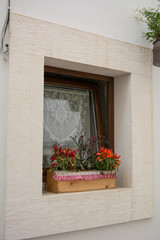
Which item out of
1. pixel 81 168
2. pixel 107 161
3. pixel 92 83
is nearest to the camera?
pixel 107 161

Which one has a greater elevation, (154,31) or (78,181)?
(154,31)

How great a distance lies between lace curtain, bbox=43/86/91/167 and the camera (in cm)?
307

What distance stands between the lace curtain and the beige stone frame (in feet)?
1.11

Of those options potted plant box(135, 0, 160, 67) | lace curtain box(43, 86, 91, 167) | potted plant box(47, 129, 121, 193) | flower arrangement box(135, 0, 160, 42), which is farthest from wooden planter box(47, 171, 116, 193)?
flower arrangement box(135, 0, 160, 42)

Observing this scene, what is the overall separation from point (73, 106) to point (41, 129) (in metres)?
0.78

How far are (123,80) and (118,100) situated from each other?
0.72ft

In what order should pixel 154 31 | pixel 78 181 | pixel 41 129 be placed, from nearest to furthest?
1. pixel 41 129
2. pixel 78 181
3. pixel 154 31

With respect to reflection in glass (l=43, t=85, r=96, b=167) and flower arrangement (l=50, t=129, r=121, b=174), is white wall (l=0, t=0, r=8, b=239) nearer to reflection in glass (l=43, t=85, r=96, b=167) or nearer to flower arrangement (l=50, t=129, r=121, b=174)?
flower arrangement (l=50, t=129, r=121, b=174)

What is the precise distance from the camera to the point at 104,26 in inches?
121

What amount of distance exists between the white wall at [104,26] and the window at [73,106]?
479 millimetres

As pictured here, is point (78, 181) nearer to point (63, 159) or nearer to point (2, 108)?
point (63, 159)

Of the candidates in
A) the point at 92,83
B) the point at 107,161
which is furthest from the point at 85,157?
the point at 92,83

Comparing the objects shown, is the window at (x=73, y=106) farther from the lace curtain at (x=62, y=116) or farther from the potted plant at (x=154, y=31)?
the potted plant at (x=154, y=31)

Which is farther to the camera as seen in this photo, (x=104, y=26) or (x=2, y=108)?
(x=104, y=26)
